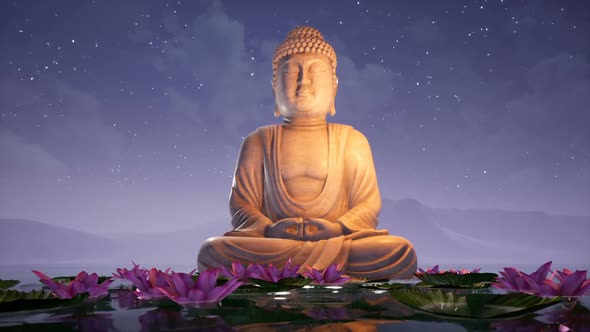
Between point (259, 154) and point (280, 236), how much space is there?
942 mm

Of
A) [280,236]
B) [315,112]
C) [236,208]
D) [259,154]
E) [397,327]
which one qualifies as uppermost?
[315,112]

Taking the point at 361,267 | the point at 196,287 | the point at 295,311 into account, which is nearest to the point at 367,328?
the point at 295,311

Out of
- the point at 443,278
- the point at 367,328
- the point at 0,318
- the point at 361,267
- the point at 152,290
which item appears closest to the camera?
the point at 367,328

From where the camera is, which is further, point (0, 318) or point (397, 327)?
point (0, 318)

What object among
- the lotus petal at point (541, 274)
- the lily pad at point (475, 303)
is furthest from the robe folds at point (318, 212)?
the lily pad at point (475, 303)

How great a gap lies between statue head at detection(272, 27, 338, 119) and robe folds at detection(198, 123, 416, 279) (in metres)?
0.26

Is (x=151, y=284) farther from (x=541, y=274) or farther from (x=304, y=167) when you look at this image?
(x=304, y=167)

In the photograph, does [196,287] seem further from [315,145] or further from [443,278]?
[315,145]

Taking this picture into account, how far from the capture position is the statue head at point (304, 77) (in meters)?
4.67

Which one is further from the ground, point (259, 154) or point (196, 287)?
point (259, 154)

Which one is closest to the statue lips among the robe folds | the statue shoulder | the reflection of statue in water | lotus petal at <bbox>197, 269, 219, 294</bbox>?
the reflection of statue in water

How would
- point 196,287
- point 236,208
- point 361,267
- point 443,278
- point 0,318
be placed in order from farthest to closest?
point 236,208, point 361,267, point 443,278, point 196,287, point 0,318

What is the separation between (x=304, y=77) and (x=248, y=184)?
1.15m

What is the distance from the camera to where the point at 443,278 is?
6.88 ft
